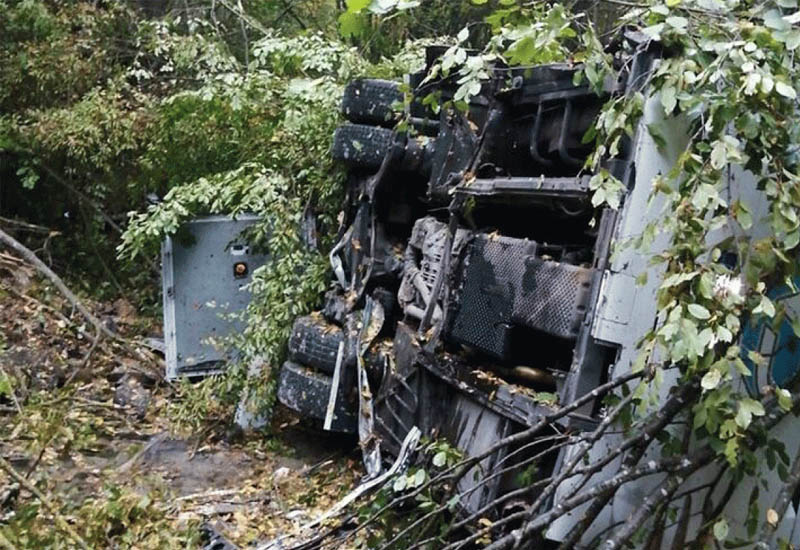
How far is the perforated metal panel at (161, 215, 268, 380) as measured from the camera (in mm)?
6547

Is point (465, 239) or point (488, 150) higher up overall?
point (488, 150)

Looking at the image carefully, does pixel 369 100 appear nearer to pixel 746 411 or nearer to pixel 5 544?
Result: pixel 5 544

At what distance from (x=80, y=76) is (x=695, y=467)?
7.46 metres

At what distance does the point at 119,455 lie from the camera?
5.34 m

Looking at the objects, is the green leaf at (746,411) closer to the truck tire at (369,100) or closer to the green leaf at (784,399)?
the green leaf at (784,399)

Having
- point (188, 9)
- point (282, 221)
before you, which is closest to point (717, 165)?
point (282, 221)

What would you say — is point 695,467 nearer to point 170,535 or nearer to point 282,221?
point 170,535

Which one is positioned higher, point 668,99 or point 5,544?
point 668,99

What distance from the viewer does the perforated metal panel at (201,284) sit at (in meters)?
6.55

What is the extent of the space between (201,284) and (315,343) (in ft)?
6.15

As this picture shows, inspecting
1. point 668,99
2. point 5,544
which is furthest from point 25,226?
point 668,99

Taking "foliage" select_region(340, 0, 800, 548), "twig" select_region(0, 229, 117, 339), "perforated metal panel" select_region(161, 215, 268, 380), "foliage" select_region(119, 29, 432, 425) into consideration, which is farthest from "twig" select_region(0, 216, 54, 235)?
"foliage" select_region(340, 0, 800, 548)

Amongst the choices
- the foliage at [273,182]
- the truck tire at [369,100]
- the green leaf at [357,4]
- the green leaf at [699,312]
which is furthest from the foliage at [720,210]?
the foliage at [273,182]

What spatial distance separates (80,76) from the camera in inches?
327
